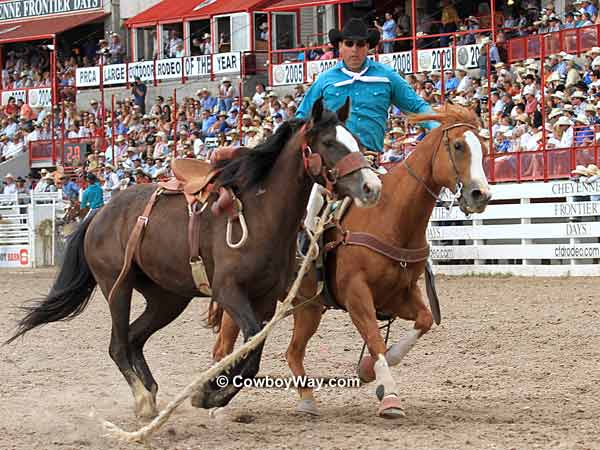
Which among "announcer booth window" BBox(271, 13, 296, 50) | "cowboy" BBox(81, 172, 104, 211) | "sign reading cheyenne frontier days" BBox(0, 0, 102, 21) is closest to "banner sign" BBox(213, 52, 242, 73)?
"announcer booth window" BBox(271, 13, 296, 50)

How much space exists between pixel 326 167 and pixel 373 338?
3.47ft

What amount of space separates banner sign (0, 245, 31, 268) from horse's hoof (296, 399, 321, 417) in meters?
16.2

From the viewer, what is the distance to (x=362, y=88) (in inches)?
299

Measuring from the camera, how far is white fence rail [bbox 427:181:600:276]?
14695 millimetres

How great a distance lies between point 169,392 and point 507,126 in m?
10.1

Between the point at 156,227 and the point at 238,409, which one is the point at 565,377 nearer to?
the point at 238,409

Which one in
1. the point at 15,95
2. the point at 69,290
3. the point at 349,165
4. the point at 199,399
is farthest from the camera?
the point at 15,95

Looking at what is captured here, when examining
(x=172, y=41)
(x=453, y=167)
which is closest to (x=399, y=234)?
(x=453, y=167)

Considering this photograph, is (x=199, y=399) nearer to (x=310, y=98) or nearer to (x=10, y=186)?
(x=310, y=98)

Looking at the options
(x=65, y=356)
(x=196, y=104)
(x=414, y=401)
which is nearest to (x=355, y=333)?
(x=65, y=356)

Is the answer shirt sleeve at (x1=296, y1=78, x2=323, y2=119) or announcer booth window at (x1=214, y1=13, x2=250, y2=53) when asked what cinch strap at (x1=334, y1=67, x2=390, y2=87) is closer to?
shirt sleeve at (x1=296, y1=78, x2=323, y2=119)

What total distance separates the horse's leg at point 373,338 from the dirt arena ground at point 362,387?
0.11 m

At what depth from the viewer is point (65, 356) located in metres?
10.1

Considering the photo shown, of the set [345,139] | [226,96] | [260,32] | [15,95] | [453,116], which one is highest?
[260,32]
